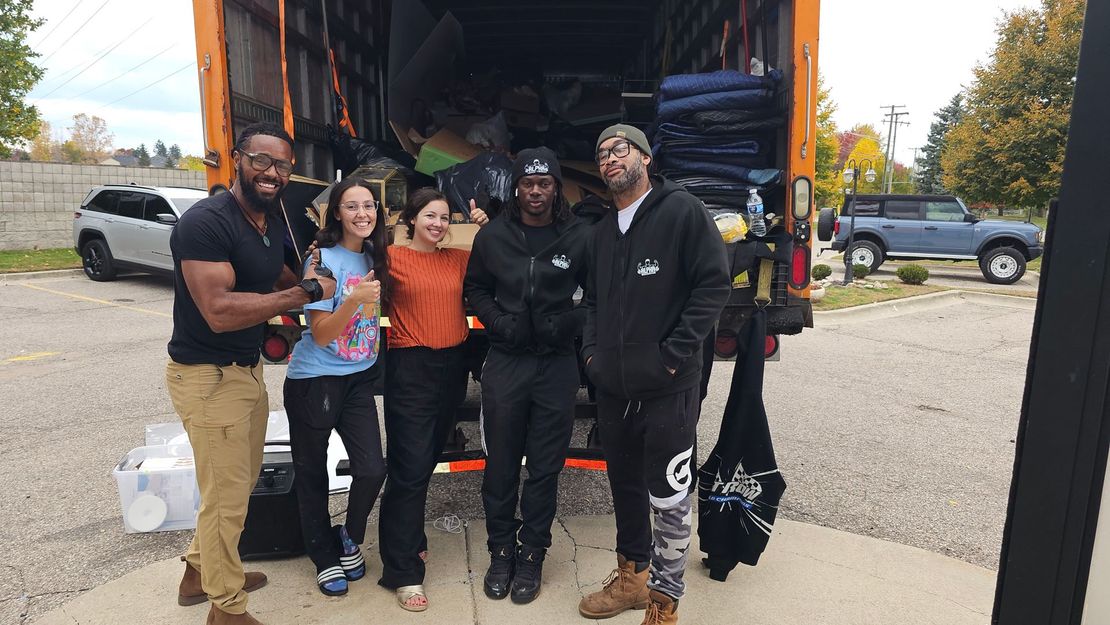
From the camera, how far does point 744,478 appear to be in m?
2.85

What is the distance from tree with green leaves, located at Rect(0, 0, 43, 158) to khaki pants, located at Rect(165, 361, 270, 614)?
58.1 ft

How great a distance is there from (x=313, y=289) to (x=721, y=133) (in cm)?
218

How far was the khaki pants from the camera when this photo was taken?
2.32m

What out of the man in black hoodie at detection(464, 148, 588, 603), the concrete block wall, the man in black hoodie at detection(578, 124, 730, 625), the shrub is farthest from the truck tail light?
the concrete block wall

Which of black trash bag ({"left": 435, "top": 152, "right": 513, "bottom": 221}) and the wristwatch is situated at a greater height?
black trash bag ({"left": 435, "top": 152, "right": 513, "bottom": 221})

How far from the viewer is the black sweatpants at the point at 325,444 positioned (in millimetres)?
2600

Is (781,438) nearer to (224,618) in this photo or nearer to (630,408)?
(630,408)

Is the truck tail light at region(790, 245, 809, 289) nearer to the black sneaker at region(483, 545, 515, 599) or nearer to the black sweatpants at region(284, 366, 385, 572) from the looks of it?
the black sneaker at region(483, 545, 515, 599)

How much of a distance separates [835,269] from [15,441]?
1670cm

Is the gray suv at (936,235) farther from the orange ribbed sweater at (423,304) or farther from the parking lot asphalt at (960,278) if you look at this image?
the orange ribbed sweater at (423,304)

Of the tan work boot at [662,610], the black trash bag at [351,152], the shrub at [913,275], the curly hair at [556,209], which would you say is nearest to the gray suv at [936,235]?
the shrub at [913,275]

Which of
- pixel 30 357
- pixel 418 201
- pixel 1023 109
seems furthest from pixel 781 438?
pixel 1023 109

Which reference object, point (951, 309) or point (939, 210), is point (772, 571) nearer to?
point (951, 309)

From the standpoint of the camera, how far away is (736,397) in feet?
9.42
